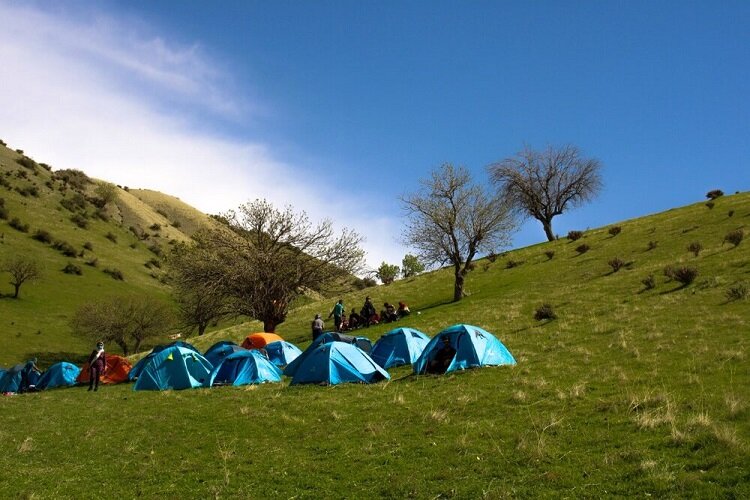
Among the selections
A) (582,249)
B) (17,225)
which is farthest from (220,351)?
(17,225)

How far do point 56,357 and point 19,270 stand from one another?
2002 cm

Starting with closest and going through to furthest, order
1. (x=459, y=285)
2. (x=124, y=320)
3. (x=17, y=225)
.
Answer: (x=459, y=285), (x=124, y=320), (x=17, y=225)

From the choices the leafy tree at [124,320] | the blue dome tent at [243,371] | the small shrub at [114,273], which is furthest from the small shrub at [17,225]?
the blue dome tent at [243,371]

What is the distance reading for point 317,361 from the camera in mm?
20422

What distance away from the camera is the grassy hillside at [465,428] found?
359 inches

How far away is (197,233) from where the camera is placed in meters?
42.8

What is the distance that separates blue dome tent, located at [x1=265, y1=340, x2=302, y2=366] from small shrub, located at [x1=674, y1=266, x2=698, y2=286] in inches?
951

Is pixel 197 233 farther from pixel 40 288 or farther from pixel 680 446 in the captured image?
pixel 40 288

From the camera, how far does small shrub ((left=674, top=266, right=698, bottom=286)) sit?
32.1 m

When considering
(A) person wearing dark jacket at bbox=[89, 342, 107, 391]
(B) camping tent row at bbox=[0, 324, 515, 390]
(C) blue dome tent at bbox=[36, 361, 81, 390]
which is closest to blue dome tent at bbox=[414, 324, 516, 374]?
(B) camping tent row at bbox=[0, 324, 515, 390]

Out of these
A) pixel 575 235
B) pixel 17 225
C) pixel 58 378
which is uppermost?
pixel 575 235

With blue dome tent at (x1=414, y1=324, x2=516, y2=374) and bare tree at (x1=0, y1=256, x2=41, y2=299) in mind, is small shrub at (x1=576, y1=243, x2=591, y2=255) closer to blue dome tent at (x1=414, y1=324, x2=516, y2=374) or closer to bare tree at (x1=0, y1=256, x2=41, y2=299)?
blue dome tent at (x1=414, y1=324, x2=516, y2=374)

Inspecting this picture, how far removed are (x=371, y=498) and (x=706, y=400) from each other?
8.53 metres

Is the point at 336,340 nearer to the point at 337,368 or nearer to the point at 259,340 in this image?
the point at 337,368
